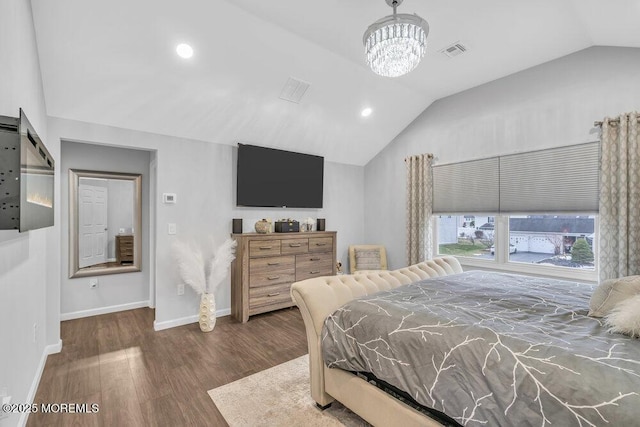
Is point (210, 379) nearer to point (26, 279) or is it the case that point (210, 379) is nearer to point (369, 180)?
point (26, 279)

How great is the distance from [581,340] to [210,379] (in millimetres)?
2418

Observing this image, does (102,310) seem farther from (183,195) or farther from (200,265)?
(183,195)

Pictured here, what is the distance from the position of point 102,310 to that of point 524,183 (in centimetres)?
563

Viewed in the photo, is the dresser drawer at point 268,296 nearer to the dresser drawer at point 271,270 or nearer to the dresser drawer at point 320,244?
the dresser drawer at point 271,270

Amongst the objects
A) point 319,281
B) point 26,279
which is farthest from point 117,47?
point 319,281

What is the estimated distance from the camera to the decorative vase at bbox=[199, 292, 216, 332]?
3316 mm

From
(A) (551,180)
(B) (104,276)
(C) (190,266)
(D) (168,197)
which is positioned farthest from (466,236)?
(B) (104,276)

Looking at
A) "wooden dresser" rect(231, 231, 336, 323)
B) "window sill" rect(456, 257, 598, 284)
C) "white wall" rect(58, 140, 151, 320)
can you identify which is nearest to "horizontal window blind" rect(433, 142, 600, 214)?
"window sill" rect(456, 257, 598, 284)

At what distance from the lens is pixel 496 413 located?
1118mm

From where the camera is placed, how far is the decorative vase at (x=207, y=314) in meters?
3.32

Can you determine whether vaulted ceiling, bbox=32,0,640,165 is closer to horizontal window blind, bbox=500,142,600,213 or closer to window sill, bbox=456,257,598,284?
horizontal window blind, bbox=500,142,600,213

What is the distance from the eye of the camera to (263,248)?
3.80m

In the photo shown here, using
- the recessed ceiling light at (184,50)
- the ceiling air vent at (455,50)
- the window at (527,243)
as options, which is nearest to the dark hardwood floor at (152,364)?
the window at (527,243)

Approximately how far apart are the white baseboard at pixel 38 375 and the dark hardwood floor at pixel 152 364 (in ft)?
0.14
